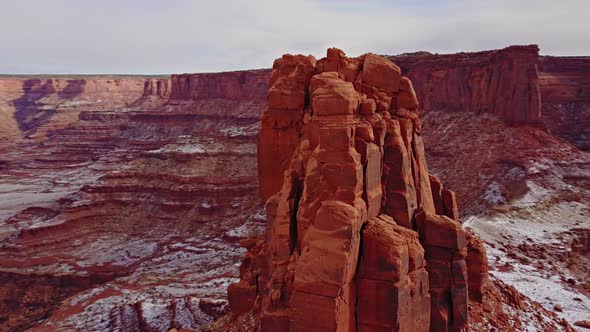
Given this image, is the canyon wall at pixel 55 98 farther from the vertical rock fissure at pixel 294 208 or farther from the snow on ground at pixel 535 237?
the vertical rock fissure at pixel 294 208

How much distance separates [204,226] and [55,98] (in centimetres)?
13478

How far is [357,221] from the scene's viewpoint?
38.7 ft

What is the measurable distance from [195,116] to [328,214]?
91.2 meters

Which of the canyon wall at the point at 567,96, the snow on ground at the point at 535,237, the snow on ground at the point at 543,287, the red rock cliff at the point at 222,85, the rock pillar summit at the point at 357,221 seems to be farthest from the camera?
the red rock cliff at the point at 222,85

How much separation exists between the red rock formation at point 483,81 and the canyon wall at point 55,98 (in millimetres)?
120864

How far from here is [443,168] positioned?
55719 millimetres

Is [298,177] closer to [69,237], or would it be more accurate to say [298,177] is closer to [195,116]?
[69,237]

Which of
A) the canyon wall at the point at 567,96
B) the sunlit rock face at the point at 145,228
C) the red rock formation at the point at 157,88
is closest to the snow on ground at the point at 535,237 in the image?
the sunlit rock face at the point at 145,228

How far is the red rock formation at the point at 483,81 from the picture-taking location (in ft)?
186

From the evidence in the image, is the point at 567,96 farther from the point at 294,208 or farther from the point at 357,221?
the point at 357,221

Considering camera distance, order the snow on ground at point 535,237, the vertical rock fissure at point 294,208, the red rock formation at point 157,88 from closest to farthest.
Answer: the vertical rock fissure at point 294,208 < the snow on ground at point 535,237 < the red rock formation at point 157,88

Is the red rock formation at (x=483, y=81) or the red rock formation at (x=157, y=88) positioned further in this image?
the red rock formation at (x=157, y=88)

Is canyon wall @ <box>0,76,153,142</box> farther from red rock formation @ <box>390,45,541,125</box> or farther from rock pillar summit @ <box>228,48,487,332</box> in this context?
rock pillar summit @ <box>228,48,487,332</box>

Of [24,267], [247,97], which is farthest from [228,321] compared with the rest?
[247,97]
